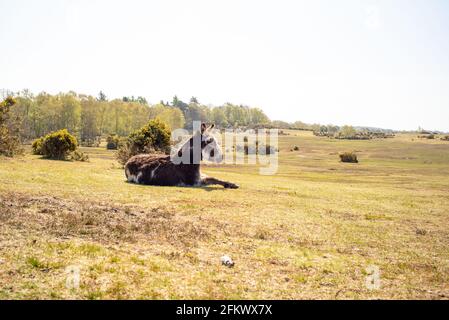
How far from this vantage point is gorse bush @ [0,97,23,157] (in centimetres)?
3069

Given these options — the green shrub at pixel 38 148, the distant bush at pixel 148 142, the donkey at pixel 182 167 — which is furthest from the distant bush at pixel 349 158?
the green shrub at pixel 38 148

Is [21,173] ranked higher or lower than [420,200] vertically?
higher

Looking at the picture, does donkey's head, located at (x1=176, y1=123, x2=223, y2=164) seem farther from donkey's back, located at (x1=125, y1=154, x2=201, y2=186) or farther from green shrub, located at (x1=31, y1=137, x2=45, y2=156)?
green shrub, located at (x1=31, y1=137, x2=45, y2=156)

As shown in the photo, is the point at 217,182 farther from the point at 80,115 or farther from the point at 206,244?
the point at 80,115

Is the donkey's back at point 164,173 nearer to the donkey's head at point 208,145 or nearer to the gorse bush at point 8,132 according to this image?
the donkey's head at point 208,145

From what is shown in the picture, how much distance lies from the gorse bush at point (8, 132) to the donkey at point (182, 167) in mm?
15805

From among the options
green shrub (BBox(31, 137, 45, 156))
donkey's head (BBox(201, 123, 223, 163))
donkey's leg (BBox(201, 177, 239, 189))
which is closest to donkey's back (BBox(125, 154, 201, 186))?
donkey's leg (BBox(201, 177, 239, 189))

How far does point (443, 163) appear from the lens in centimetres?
5572

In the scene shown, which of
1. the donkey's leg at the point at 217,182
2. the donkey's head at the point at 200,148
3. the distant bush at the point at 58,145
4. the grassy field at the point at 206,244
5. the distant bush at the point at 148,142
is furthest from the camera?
the distant bush at the point at 58,145

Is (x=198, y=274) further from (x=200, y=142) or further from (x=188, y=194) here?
(x=200, y=142)

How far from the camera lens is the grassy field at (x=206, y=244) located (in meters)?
7.15

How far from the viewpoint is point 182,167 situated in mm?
21344
